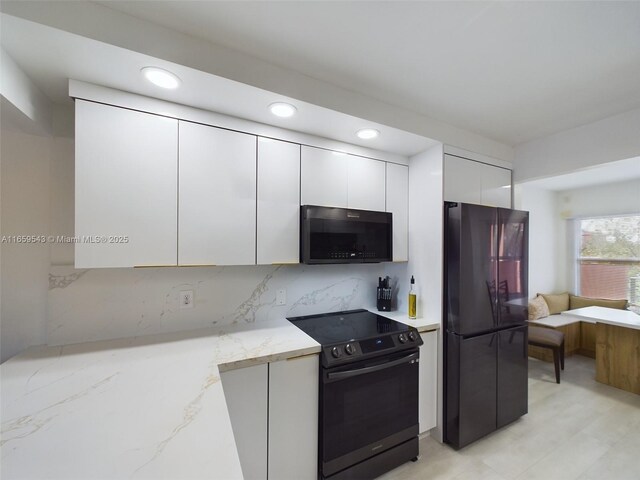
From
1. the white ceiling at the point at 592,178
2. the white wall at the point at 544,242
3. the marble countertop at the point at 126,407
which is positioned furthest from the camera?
the white wall at the point at 544,242

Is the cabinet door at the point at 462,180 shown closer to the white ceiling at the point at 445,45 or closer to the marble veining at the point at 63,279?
the white ceiling at the point at 445,45

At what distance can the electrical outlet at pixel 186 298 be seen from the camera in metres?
1.75

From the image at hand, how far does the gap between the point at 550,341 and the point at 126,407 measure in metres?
3.97

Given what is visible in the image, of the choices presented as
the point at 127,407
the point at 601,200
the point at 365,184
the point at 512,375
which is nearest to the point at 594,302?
the point at 601,200

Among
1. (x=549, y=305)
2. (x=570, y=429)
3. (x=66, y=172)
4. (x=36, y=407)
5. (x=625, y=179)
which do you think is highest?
(x=625, y=179)

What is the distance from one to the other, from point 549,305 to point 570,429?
7.28 feet

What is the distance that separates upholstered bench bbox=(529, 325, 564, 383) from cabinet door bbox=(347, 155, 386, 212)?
267cm

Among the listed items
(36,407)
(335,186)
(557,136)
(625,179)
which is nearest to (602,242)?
(625,179)

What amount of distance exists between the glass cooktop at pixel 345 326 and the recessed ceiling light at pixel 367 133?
1.37 m

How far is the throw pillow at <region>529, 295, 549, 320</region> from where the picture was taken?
3638 millimetres

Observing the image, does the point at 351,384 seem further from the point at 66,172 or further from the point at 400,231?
the point at 66,172

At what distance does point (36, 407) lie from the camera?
0.93 m

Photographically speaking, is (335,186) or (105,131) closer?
A: (105,131)

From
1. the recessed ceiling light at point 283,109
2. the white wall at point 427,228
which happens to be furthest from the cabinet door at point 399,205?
the recessed ceiling light at point 283,109
